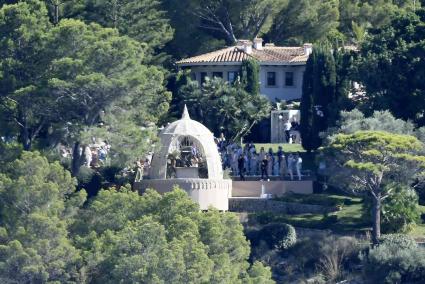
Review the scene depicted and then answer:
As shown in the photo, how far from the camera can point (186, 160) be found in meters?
83.8

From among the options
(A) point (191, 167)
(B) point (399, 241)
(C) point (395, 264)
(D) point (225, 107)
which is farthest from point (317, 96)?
(C) point (395, 264)

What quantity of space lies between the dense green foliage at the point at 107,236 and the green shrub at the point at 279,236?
4.22 meters

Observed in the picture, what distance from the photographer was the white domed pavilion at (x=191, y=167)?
269 feet

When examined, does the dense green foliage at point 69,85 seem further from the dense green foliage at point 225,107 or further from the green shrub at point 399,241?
the green shrub at point 399,241

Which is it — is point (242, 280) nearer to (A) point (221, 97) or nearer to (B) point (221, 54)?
(A) point (221, 97)

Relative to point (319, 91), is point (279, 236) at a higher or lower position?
lower

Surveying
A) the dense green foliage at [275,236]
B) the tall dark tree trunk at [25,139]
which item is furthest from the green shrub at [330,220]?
the tall dark tree trunk at [25,139]

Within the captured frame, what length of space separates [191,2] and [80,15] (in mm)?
11853

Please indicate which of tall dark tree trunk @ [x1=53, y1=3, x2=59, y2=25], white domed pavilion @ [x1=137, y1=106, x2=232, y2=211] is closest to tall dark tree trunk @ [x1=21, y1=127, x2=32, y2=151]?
white domed pavilion @ [x1=137, y1=106, x2=232, y2=211]

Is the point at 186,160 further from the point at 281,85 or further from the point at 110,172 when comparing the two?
the point at 281,85

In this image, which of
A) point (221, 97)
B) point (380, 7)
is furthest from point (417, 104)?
point (380, 7)

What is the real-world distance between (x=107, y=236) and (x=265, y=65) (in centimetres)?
2900

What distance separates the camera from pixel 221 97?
93.2m

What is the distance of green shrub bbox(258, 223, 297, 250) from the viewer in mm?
79812
